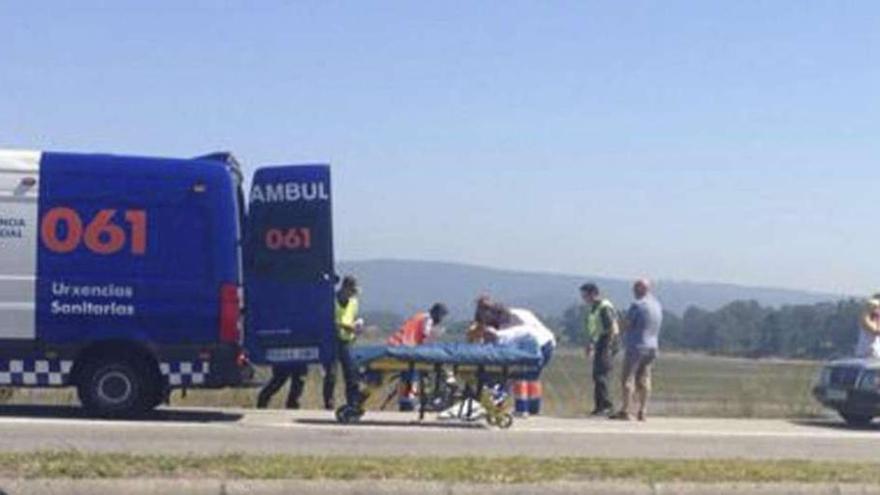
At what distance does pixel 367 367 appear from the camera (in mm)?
20688

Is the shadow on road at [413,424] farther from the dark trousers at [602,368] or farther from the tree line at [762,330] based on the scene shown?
the tree line at [762,330]

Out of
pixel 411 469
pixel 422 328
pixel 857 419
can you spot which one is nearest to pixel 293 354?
pixel 422 328

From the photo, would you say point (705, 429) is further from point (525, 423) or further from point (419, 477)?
point (419, 477)

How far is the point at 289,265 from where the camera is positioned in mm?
20719

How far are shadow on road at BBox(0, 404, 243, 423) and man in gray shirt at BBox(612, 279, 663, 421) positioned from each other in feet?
15.4

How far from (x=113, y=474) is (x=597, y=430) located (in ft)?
29.3

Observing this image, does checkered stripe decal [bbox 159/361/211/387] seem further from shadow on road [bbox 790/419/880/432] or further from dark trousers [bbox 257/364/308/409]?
shadow on road [bbox 790/419/880/432]

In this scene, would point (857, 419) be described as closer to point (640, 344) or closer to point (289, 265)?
point (640, 344)

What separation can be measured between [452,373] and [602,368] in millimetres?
3442

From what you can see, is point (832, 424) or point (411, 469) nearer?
point (411, 469)

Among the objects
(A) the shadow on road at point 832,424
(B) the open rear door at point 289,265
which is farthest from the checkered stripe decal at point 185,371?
(A) the shadow on road at point 832,424

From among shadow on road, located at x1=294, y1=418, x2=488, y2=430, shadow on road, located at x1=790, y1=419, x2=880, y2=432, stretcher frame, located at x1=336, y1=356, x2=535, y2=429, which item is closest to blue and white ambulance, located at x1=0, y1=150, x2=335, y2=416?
shadow on road, located at x1=294, y1=418, x2=488, y2=430

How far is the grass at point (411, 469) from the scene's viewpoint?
13125 millimetres

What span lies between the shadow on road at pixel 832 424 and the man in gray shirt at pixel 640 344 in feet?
7.16
